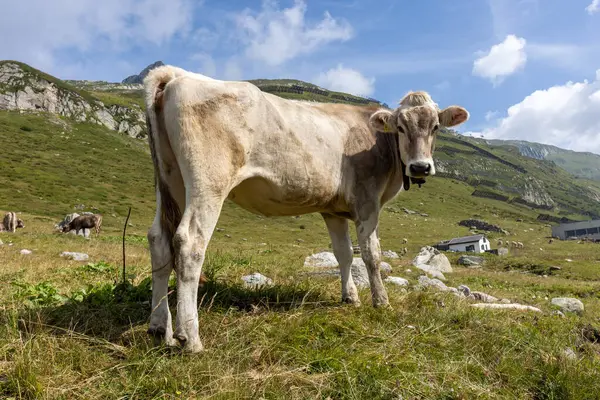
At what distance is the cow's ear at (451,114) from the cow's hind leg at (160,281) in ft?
16.1

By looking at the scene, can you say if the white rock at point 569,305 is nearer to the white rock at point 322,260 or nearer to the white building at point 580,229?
the white rock at point 322,260

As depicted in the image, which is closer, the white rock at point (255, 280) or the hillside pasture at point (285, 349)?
the hillside pasture at point (285, 349)

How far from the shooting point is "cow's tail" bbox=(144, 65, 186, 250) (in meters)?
5.39

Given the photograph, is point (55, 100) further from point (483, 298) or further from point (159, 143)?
point (159, 143)

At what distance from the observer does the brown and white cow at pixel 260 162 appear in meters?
5.00

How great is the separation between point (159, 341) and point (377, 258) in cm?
363

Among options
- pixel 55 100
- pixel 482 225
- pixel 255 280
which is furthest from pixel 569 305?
pixel 55 100

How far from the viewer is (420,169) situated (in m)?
6.49

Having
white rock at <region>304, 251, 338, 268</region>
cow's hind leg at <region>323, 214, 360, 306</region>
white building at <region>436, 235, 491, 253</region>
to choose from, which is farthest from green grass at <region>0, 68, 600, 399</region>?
white building at <region>436, 235, 491, 253</region>

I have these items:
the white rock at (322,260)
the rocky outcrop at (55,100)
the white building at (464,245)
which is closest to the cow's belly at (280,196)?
the white rock at (322,260)

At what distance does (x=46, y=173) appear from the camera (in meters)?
83.0

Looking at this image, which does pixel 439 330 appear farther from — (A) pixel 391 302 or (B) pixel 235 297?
(B) pixel 235 297

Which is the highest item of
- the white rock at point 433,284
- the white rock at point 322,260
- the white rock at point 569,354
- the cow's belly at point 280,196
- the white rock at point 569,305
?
the cow's belly at point 280,196

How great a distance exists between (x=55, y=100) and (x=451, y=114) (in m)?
179
